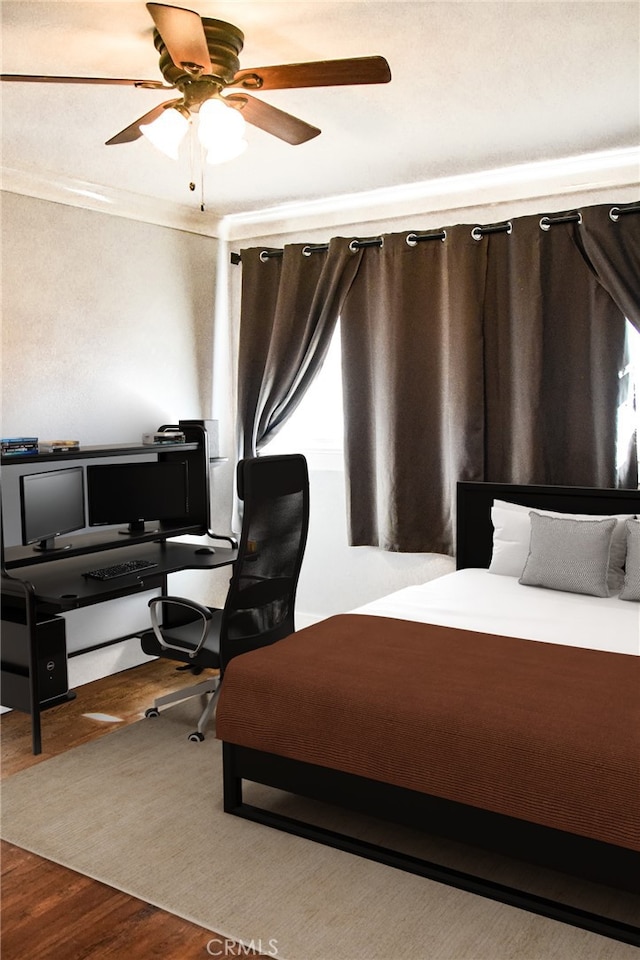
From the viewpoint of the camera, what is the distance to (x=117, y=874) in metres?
2.63

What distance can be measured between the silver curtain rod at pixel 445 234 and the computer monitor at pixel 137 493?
4.93ft

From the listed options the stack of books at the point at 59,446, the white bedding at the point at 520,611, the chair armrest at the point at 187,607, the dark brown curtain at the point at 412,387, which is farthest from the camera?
the dark brown curtain at the point at 412,387

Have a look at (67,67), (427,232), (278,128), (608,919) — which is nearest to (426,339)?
(427,232)

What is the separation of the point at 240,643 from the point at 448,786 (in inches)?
48.8

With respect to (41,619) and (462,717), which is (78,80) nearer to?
(462,717)

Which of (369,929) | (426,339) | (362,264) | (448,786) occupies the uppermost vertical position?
(362,264)

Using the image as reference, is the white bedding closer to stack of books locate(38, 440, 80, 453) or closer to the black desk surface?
the black desk surface

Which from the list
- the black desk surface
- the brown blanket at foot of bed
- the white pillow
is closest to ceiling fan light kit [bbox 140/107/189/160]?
the brown blanket at foot of bed

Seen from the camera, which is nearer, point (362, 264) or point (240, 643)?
point (240, 643)

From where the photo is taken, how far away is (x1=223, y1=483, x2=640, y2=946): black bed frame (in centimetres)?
229

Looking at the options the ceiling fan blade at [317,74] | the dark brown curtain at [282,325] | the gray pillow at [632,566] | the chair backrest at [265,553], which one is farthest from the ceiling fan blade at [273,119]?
the gray pillow at [632,566]

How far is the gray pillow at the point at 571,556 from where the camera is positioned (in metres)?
3.77

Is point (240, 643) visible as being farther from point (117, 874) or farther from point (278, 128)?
point (278, 128)

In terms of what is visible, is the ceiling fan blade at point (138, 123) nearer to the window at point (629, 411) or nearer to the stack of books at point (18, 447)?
the stack of books at point (18, 447)
